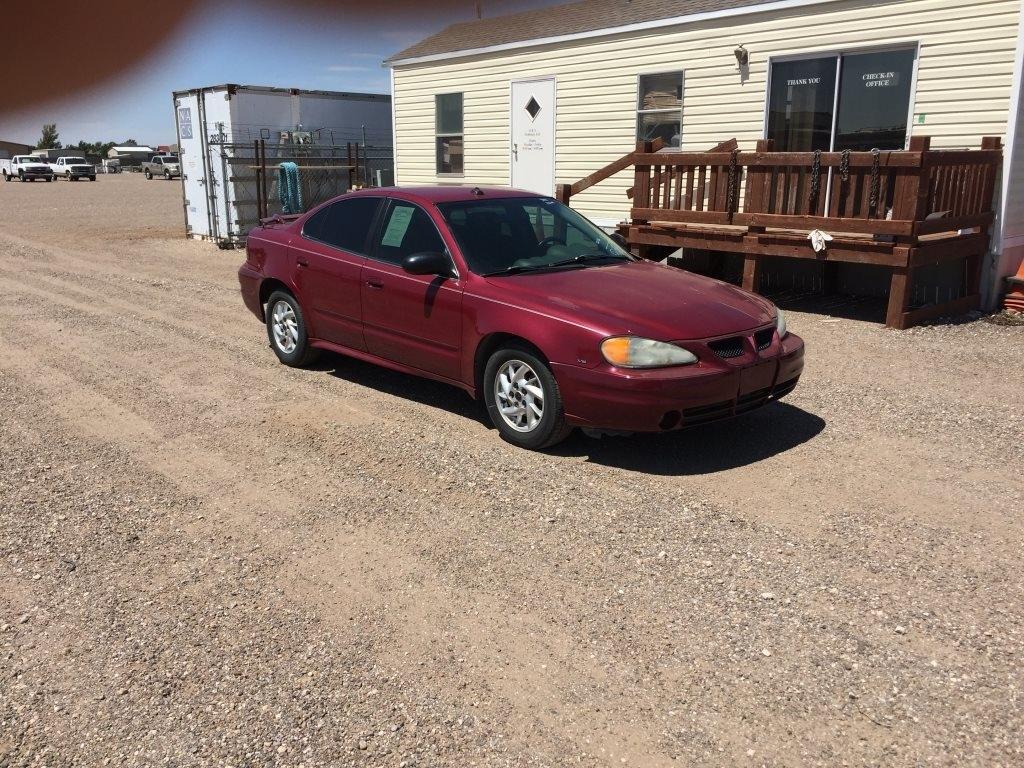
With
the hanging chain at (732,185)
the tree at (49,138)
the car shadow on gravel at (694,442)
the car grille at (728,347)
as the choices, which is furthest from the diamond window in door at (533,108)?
the tree at (49,138)

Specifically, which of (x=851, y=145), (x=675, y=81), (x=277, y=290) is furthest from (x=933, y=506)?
(x=675, y=81)

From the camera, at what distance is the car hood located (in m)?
5.18

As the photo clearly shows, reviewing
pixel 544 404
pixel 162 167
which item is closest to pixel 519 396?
pixel 544 404

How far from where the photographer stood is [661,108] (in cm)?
1275

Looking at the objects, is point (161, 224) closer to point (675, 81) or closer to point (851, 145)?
point (675, 81)

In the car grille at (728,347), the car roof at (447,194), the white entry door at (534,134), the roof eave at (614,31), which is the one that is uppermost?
the roof eave at (614,31)

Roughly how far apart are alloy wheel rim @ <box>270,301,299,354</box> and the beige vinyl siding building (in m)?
7.06

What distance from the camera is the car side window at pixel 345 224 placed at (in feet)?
22.2

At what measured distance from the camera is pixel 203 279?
43.8 feet

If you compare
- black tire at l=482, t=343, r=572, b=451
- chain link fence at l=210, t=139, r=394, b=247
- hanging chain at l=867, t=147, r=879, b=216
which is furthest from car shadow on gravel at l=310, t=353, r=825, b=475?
chain link fence at l=210, t=139, r=394, b=247

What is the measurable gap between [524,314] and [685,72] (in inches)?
327

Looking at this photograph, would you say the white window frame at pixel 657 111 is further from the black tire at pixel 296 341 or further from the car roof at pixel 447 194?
the black tire at pixel 296 341

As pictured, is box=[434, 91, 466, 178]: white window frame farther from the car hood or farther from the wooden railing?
the car hood

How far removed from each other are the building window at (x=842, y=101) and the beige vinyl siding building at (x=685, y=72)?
44 millimetres
